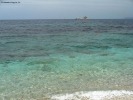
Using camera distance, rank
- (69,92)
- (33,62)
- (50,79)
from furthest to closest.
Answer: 1. (33,62)
2. (50,79)
3. (69,92)

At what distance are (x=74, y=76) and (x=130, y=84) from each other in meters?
3.08

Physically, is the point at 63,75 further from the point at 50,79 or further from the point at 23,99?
the point at 23,99

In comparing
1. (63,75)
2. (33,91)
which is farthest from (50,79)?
(33,91)

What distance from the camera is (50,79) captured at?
1129cm

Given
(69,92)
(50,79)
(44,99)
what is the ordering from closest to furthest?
(44,99) → (69,92) → (50,79)

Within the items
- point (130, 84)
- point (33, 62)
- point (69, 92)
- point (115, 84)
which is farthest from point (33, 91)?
point (33, 62)

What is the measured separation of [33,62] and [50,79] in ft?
15.6

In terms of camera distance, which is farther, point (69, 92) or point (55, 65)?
point (55, 65)

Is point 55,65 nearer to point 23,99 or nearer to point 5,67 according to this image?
point 5,67

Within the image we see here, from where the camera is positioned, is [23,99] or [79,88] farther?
[79,88]

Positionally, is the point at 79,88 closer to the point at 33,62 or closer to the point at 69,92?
the point at 69,92

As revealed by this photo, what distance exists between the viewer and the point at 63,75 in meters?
12.0

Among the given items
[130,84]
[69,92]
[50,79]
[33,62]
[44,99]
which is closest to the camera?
[44,99]

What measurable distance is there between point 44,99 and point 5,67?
6409 millimetres
